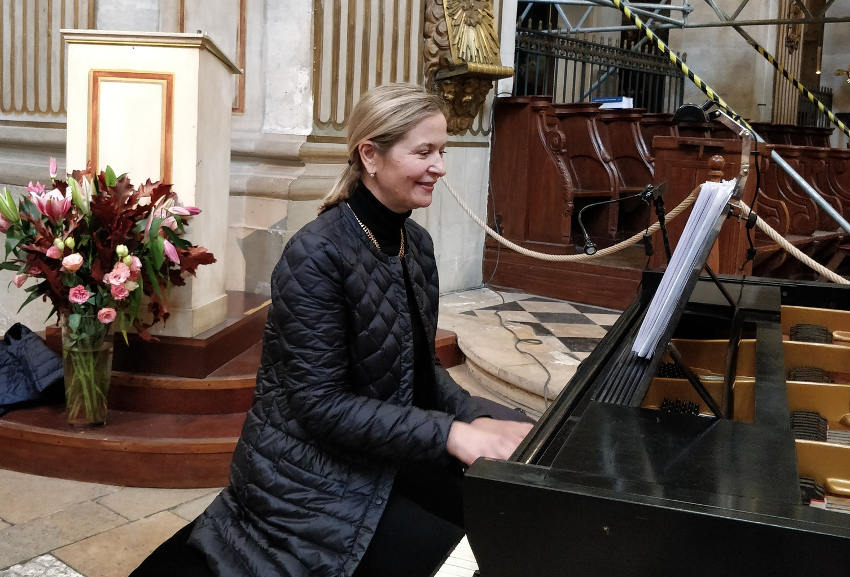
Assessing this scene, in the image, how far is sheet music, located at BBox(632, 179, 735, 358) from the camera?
1861 millimetres

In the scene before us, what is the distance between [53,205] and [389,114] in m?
1.85

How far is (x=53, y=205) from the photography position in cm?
344

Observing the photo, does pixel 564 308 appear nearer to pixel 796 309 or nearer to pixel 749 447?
pixel 796 309

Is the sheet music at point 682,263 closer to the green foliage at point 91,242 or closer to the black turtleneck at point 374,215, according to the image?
the black turtleneck at point 374,215

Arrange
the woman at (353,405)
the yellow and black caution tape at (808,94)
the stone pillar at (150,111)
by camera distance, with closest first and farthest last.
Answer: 1. the woman at (353,405)
2. the stone pillar at (150,111)
3. the yellow and black caution tape at (808,94)

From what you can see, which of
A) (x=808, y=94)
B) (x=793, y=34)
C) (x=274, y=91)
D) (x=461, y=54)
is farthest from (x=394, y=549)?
(x=793, y=34)

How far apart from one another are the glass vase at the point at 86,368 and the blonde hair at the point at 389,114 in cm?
174

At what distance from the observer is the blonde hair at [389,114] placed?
6.84 feet

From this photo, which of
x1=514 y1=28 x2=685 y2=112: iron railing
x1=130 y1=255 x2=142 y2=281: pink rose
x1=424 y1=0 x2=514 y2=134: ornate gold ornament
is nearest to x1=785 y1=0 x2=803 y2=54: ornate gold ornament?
x1=514 y1=28 x2=685 y2=112: iron railing

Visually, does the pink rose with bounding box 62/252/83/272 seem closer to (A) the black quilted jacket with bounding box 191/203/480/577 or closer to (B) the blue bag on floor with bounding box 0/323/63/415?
(B) the blue bag on floor with bounding box 0/323/63/415

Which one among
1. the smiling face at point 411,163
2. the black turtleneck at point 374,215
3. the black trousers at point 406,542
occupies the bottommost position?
the black trousers at point 406,542

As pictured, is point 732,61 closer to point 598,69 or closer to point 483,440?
point 598,69

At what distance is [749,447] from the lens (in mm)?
1437

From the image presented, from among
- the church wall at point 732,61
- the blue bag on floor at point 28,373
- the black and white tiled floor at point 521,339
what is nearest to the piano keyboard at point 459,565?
the blue bag on floor at point 28,373
